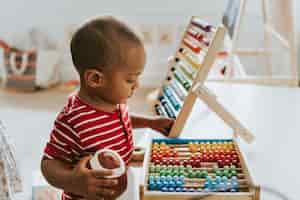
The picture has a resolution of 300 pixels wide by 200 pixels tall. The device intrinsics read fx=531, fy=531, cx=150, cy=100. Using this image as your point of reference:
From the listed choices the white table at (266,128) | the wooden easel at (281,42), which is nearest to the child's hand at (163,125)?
the white table at (266,128)

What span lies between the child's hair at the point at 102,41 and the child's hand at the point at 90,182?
0.19 m

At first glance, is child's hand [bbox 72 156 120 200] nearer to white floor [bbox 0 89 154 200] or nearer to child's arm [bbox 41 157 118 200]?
child's arm [bbox 41 157 118 200]

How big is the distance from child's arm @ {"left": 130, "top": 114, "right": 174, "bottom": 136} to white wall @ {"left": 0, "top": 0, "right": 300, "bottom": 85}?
2.03 metres

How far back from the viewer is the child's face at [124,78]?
3.42 feet

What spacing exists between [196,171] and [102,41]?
0.38m

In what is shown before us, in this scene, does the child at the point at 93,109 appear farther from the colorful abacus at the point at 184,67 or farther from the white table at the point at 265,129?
the colorful abacus at the point at 184,67

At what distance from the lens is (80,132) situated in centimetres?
106

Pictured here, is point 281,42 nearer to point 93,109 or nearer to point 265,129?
point 265,129

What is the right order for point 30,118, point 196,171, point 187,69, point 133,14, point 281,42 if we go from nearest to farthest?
point 196,171 → point 187,69 → point 281,42 → point 30,118 → point 133,14

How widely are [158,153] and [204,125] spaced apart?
396mm

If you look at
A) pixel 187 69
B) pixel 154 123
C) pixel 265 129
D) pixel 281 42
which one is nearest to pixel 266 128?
pixel 265 129

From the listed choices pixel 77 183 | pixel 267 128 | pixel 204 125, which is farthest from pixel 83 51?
pixel 267 128

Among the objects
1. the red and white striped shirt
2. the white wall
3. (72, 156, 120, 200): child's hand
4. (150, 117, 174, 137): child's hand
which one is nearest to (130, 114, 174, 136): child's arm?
(150, 117, 174, 137): child's hand

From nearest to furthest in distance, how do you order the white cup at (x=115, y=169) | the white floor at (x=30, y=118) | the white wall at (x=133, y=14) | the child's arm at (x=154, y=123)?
the white cup at (x=115, y=169)
the child's arm at (x=154, y=123)
the white floor at (x=30, y=118)
the white wall at (x=133, y=14)
